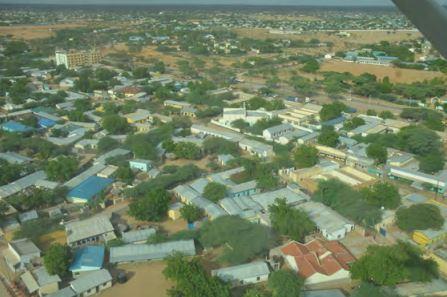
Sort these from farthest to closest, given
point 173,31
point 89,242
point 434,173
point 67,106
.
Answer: point 173,31 → point 67,106 → point 434,173 → point 89,242

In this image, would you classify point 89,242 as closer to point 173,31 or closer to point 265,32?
point 173,31

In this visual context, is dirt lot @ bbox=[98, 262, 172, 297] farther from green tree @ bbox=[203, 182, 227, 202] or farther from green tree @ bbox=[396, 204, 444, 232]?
green tree @ bbox=[396, 204, 444, 232]

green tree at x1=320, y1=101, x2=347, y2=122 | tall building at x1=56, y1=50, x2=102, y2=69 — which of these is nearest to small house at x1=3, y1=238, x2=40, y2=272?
green tree at x1=320, y1=101, x2=347, y2=122

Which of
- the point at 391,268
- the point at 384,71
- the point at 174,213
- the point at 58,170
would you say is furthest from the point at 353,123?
the point at 384,71

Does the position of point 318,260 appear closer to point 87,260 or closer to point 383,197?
point 383,197

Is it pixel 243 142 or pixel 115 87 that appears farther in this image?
pixel 115 87

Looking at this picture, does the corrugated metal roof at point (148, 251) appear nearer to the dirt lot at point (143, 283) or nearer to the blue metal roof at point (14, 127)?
the dirt lot at point (143, 283)

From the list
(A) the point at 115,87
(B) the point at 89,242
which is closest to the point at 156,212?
(B) the point at 89,242
